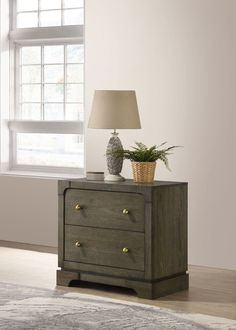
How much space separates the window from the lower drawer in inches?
66.5

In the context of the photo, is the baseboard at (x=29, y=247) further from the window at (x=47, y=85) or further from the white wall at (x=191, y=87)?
the white wall at (x=191, y=87)

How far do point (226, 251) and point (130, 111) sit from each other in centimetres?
139

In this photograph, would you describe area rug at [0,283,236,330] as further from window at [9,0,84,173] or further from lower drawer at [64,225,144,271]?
window at [9,0,84,173]

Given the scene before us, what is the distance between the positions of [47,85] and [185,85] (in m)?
1.57

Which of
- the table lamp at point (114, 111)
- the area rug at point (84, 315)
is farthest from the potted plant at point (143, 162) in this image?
the area rug at point (84, 315)

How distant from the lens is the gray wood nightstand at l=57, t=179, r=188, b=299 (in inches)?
201

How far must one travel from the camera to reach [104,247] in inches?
208

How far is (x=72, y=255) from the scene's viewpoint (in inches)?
215

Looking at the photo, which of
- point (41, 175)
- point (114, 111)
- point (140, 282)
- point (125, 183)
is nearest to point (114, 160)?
point (125, 183)

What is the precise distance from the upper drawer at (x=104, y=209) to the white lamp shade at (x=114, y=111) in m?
0.43

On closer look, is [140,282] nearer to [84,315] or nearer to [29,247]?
[84,315]

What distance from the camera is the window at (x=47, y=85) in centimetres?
711

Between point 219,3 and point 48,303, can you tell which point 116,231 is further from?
point 219,3

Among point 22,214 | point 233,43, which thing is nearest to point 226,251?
point 233,43
